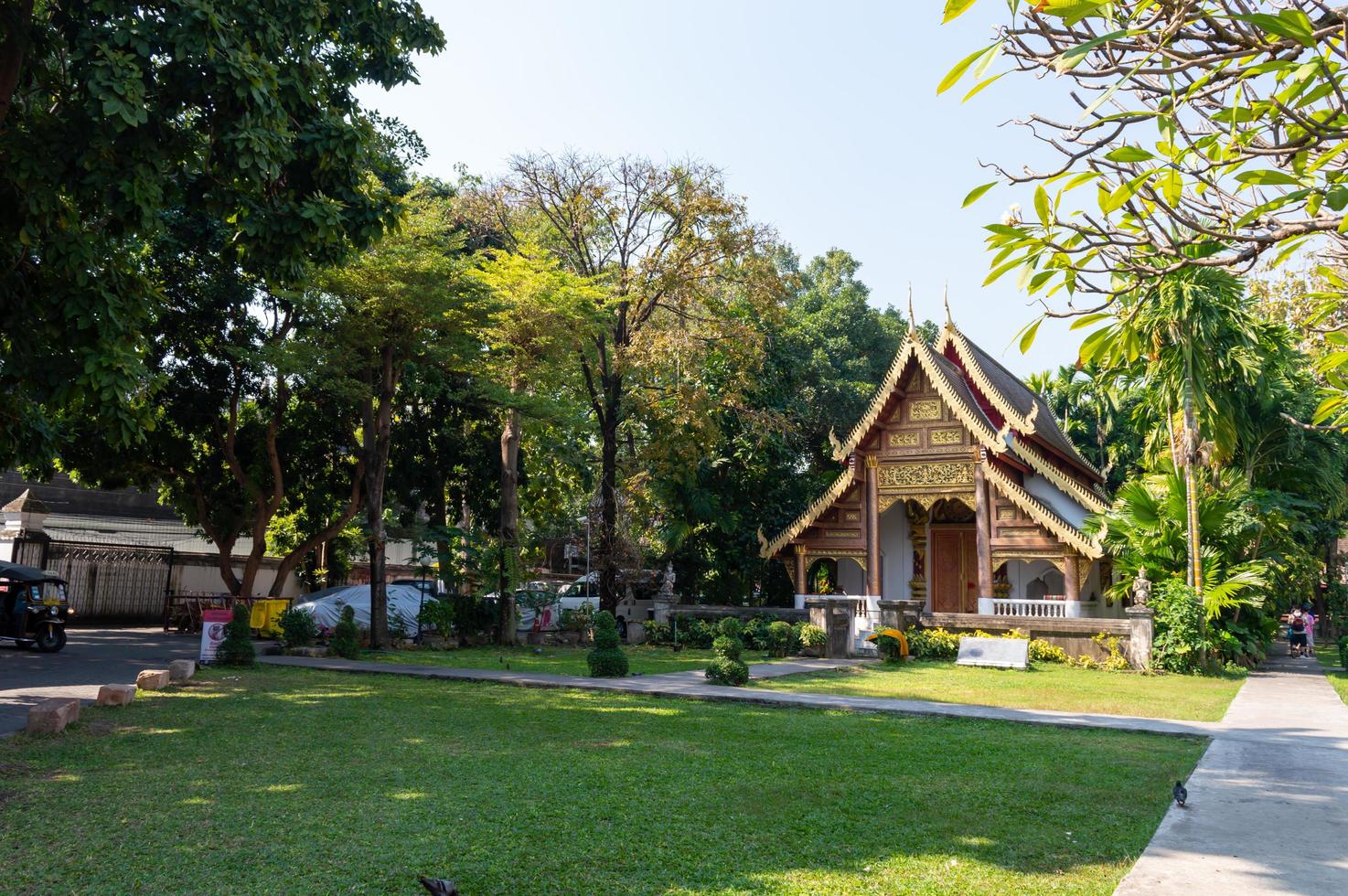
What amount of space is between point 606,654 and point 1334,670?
630 inches

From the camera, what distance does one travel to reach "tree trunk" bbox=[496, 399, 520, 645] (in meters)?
22.7

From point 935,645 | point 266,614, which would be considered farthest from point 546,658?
point 266,614

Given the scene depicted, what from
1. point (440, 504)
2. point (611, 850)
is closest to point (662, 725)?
point (611, 850)

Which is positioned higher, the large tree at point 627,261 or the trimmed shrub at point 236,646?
the large tree at point 627,261

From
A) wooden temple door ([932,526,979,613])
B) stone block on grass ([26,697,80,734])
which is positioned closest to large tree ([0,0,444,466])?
stone block on grass ([26,697,80,734])

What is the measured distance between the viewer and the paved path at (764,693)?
36.7ft

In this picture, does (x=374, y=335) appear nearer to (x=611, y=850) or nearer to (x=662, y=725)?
(x=662, y=725)

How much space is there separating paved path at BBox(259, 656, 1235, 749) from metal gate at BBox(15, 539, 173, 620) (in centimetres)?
1401

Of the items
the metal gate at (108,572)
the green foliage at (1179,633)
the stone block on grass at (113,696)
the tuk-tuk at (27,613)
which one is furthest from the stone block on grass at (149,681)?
the metal gate at (108,572)

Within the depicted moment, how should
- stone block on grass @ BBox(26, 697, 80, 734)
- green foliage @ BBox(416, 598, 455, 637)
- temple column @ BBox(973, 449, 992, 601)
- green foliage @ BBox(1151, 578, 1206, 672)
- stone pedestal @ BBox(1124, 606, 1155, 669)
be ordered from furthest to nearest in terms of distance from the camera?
temple column @ BBox(973, 449, 992, 601) → green foliage @ BBox(416, 598, 455, 637) → stone pedestal @ BBox(1124, 606, 1155, 669) → green foliage @ BBox(1151, 578, 1206, 672) → stone block on grass @ BBox(26, 697, 80, 734)

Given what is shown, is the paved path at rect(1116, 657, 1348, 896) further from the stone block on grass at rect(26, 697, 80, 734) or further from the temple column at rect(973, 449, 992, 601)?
the temple column at rect(973, 449, 992, 601)

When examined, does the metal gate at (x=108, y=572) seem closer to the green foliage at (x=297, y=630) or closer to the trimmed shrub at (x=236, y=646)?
the green foliage at (x=297, y=630)

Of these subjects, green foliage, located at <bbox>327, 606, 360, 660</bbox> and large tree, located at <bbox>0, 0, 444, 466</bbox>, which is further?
green foliage, located at <bbox>327, 606, 360, 660</bbox>

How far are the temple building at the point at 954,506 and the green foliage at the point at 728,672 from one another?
8852mm
